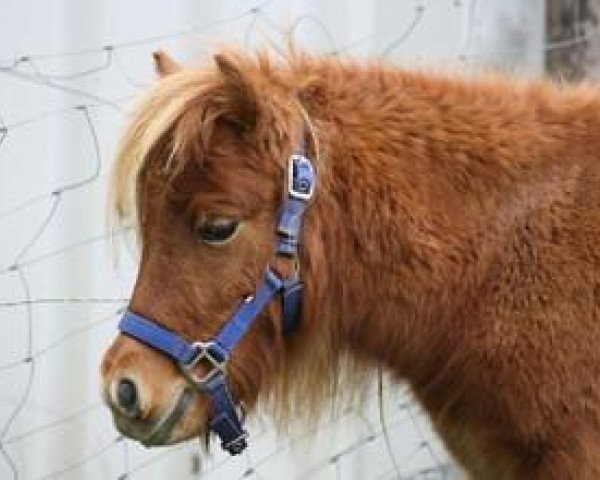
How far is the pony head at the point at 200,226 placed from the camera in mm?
2510

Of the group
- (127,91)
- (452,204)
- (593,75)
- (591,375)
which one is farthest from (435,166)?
(593,75)

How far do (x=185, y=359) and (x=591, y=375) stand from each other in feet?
2.64

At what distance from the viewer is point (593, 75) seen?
4344 millimetres

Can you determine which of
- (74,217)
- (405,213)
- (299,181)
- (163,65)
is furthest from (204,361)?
(74,217)

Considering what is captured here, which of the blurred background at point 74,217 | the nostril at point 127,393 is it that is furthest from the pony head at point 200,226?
the blurred background at point 74,217

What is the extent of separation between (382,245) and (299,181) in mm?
221

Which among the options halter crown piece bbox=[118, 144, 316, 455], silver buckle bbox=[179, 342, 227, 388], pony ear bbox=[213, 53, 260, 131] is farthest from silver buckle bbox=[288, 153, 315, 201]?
silver buckle bbox=[179, 342, 227, 388]

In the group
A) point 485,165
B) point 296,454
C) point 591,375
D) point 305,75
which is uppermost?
point 305,75

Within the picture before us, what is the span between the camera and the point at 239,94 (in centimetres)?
255

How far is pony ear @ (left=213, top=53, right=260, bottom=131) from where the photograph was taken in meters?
2.51

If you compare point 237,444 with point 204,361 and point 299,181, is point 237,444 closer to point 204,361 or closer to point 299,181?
point 204,361

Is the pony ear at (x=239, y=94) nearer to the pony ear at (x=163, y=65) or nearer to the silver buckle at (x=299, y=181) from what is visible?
the silver buckle at (x=299, y=181)

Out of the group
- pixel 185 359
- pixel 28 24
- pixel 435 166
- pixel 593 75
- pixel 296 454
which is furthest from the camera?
pixel 593 75

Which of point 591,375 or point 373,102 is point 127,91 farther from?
point 591,375
